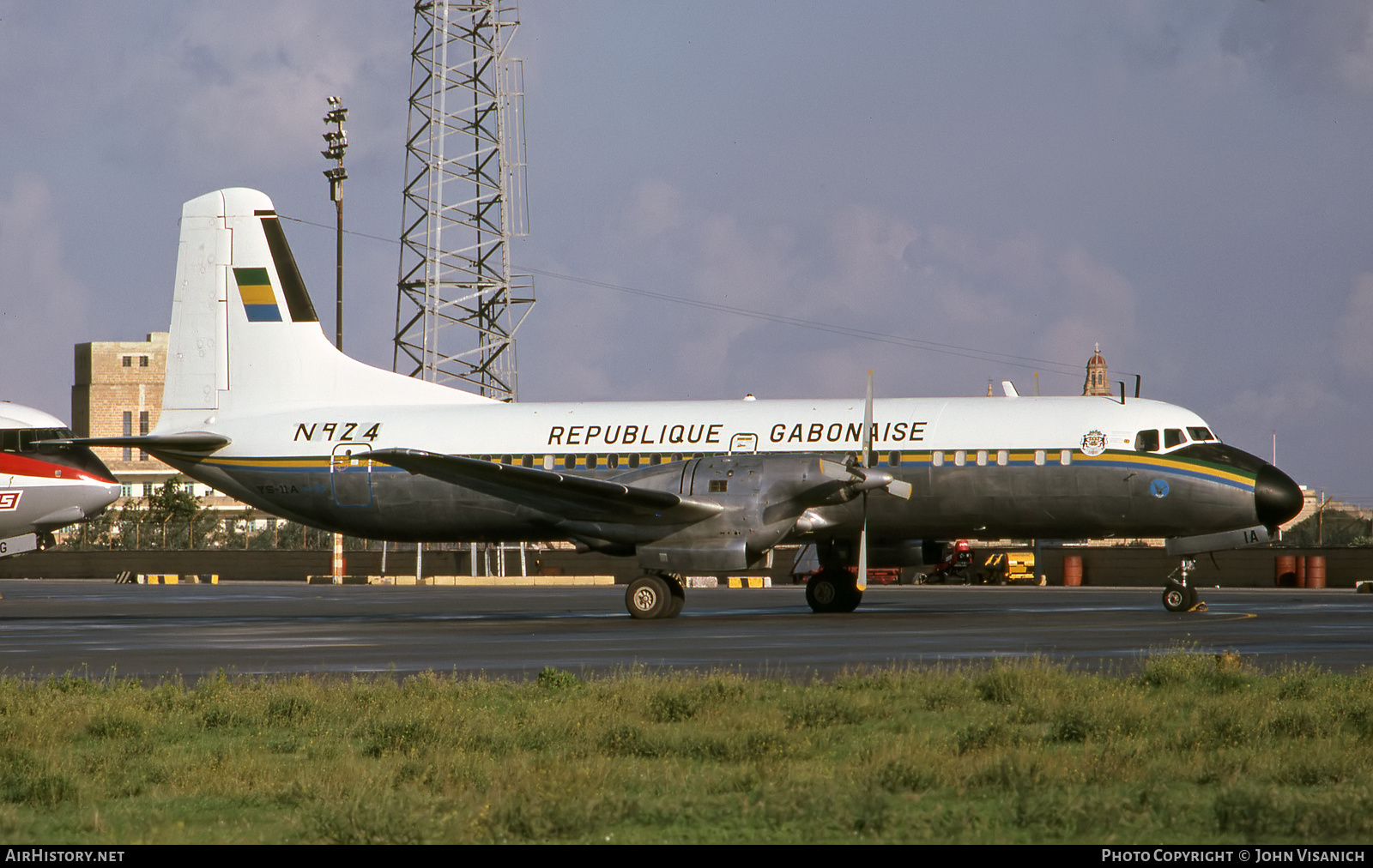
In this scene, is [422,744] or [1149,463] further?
[1149,463]

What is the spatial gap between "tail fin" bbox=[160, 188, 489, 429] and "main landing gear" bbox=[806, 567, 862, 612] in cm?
783

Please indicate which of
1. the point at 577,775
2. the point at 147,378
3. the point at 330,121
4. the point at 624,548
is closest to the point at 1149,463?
the point at 624,548

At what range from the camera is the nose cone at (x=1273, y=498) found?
25.9m

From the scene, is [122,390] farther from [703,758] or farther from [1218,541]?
[703,758]

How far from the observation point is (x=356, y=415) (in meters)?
29.4

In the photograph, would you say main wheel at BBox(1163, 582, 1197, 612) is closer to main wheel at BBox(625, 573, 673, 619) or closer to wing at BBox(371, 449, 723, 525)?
wing at BBox(371, 449, 723, 525)

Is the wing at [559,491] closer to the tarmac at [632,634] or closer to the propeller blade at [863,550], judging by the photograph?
the tarmac at [632,634]

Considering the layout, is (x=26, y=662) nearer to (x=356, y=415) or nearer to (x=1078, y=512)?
(x=356, y=415)

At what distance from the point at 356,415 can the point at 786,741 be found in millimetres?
20880

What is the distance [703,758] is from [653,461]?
18.2m

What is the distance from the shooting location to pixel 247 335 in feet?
99.6

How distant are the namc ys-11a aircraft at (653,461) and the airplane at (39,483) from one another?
5273mm

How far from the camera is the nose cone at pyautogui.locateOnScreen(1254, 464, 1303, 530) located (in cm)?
2588

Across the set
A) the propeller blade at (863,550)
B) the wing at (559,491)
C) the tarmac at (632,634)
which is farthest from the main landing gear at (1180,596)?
the wing at (559,491)
